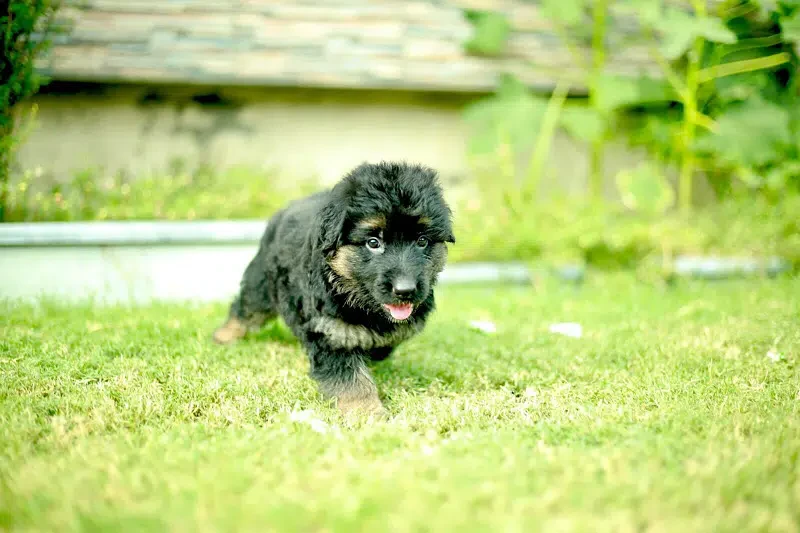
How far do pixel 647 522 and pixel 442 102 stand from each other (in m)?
6.80

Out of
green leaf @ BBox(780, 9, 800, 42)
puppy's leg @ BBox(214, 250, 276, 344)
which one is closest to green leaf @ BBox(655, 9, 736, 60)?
green leaf @ BBox(780, 9, 800, 42)

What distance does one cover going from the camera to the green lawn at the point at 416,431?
2.10 metres

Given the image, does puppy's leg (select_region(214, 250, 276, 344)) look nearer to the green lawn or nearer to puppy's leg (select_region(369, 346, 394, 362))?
the green lawn

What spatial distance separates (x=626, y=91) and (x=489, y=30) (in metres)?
1.66

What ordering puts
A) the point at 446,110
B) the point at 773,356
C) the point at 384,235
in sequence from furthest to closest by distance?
the point at 446,110, the point at 773,356, the point at 384,235

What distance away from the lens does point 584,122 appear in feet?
23.2

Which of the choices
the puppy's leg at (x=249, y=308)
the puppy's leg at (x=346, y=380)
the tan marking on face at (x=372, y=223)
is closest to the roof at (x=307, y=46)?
the puppy's leg at (x=249, y=308)

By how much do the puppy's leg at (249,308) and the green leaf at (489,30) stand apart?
432 centimetres

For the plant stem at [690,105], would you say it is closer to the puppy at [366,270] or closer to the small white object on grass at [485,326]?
the small white object on grass at [485,326]

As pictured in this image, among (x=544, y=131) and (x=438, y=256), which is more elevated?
(x=544, y=131)

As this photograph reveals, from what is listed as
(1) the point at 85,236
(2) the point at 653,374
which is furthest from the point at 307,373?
(1) the point at 85,236

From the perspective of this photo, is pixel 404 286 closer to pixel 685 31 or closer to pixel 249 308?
pixel 249 308

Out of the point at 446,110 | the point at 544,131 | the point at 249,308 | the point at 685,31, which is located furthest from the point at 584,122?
the point at 249,308

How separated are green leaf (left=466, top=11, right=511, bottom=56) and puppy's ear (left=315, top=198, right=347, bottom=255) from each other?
188 inches
